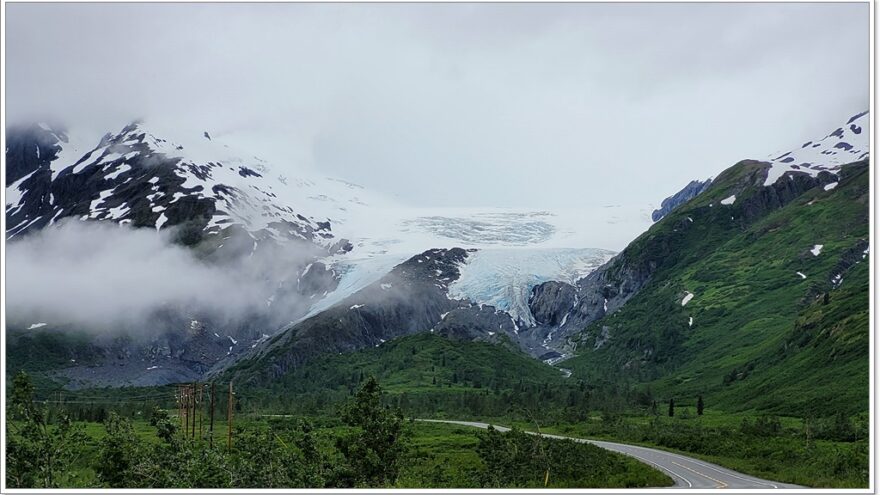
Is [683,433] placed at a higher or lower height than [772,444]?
lower

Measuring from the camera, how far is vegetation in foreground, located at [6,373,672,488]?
149 feet

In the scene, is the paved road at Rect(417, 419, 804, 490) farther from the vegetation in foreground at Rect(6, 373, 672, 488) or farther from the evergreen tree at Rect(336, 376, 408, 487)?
the evergreen tree at Rect(336, 376, 408, 487)

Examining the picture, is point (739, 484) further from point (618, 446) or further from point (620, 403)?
point (620, 403)

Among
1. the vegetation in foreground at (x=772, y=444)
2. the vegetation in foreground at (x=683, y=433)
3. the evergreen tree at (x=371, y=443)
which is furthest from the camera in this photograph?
the vegetation in foreground at (x=683, y=433)

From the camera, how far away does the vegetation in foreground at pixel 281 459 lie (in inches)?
1788

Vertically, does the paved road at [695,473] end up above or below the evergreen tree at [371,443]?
below

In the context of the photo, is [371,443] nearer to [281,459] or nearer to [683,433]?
[281,459]

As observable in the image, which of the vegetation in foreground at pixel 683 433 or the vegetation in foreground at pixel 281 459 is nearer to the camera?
the vegetation in foreground at pixel 281 459

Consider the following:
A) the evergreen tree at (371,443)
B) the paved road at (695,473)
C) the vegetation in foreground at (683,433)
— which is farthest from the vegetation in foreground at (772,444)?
the evergreen tree at (371,443)

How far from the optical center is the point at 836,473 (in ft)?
214

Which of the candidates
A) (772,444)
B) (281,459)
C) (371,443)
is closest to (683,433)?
(772,444)

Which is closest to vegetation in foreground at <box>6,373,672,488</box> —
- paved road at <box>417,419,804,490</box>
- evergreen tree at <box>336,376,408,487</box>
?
evergreen tree at <box>336,376,408,487</box>

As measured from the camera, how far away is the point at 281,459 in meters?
54.4

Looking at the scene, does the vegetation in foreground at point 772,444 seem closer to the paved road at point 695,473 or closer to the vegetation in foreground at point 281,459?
the paved road at point 695,473
